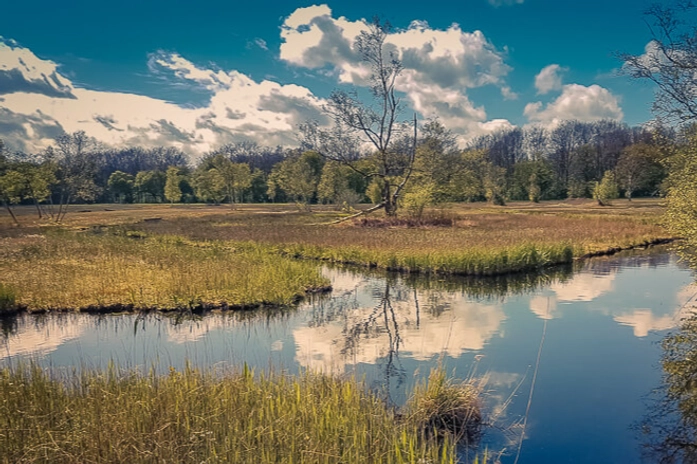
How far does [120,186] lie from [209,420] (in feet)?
419

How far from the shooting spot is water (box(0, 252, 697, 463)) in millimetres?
8695

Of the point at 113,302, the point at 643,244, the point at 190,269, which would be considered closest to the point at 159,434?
the point at 113,302

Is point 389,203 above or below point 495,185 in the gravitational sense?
below

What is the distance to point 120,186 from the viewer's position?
12119 centimetres

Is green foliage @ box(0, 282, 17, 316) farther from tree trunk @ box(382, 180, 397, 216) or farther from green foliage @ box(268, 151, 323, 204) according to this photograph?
green foliage @ box(268, 151, 323, 204)

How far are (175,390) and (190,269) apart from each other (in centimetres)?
1359

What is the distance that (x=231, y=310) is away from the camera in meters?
16.3

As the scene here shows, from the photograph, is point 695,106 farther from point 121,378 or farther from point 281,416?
point 121,378

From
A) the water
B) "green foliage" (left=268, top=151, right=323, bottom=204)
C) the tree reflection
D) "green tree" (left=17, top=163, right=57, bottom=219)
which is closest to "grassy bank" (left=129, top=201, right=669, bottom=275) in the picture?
the water

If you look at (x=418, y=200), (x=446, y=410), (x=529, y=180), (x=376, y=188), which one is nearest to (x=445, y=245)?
(x=418, y=200)

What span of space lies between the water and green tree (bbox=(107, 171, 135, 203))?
115710 millimetres

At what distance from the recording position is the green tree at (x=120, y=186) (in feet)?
394

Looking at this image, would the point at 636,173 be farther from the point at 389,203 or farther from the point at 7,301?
the point at 7,301

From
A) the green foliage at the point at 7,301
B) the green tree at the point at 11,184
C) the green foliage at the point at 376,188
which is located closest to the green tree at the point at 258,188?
the green foliage at the point at 376,188
